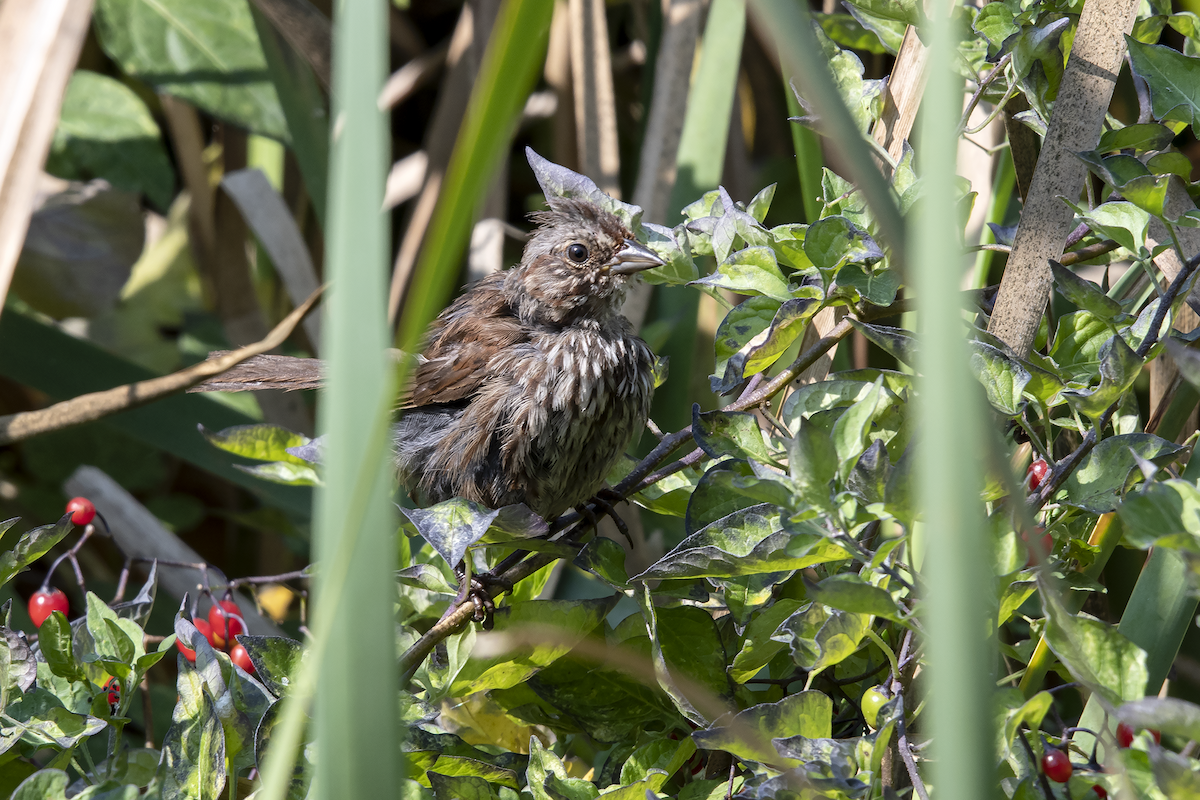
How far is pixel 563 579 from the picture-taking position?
1.99 metres

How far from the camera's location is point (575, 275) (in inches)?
66.1

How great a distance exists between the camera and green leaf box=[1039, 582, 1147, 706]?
0.65 meters

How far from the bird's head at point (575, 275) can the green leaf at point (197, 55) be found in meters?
0.71

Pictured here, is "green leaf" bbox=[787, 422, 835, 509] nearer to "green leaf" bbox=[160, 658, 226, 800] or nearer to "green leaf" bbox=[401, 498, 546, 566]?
"green leaf" bbox=[401, 498, 546, 566]

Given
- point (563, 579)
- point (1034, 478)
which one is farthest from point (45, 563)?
point (1034, 478)

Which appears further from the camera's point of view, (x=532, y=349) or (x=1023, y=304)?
(x=532, y=349)

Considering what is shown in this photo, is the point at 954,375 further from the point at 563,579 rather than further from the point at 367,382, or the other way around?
the point at 563,579

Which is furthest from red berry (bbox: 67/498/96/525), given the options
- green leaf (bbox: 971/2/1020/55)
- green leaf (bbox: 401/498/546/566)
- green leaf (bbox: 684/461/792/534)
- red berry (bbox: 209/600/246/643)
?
green leaf (bbox: 971/2/1020/55)

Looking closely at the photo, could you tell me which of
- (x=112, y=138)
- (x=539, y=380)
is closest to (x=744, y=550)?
(x=539, y=380)

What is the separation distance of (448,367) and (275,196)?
0.76m

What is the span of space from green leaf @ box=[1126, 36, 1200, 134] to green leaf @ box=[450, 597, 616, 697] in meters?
0.68

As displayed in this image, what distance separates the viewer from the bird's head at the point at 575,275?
167cm

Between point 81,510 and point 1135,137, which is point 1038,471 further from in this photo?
point 81,510

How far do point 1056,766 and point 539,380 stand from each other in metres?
0.92
